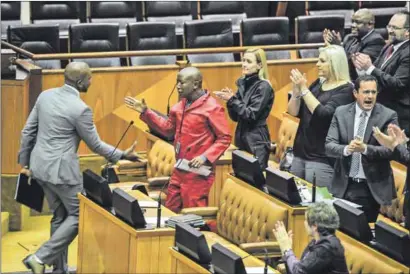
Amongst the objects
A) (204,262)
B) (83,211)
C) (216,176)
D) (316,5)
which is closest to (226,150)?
(216,176)

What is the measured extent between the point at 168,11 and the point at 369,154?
4.25 m

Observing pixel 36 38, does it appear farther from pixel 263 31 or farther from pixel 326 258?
pixel 326 258

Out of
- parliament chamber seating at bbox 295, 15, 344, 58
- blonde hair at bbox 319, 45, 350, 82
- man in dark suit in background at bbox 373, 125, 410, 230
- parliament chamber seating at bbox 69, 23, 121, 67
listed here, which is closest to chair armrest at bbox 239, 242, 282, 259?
man in dark suit in background at bbox 373, 125, 410, 230

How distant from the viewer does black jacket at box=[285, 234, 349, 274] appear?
496 centimetres

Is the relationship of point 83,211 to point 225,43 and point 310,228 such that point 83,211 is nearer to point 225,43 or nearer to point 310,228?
point 310,228

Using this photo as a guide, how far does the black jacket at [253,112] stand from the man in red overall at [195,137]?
0.17m

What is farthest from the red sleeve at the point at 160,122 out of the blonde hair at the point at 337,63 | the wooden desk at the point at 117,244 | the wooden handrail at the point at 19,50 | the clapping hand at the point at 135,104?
the wooden handrail at the point at 19,50

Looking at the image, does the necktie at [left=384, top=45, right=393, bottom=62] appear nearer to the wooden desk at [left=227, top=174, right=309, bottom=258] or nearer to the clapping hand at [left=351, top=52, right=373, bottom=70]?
the clapping hand at [left=351, top=52, right=373, bottom=70]

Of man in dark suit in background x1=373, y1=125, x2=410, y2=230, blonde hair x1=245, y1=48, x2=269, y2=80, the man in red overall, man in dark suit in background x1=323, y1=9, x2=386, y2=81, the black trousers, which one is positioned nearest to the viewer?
man in dark suit in background x1=373, y1=125, x2=410, y2=230

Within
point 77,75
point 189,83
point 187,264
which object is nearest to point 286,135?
point 189,83

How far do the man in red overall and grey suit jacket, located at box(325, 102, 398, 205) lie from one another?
30.9 inches

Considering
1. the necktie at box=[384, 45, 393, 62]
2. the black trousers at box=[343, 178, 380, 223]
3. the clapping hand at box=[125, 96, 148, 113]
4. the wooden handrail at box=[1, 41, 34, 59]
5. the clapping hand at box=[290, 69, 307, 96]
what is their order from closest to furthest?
the black trousers at box=[343, 178, 380, 223] → the clapping hand at box=[290, 69, 307, 96] → the clapping hand at box=[125, 96, 148, 113] → the necktie at box=[384, 45, 393, 62] → the wooden handrail at box=[1, 41, 34, 59]

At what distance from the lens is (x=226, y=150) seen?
724 cm

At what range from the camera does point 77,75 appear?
6516mm
